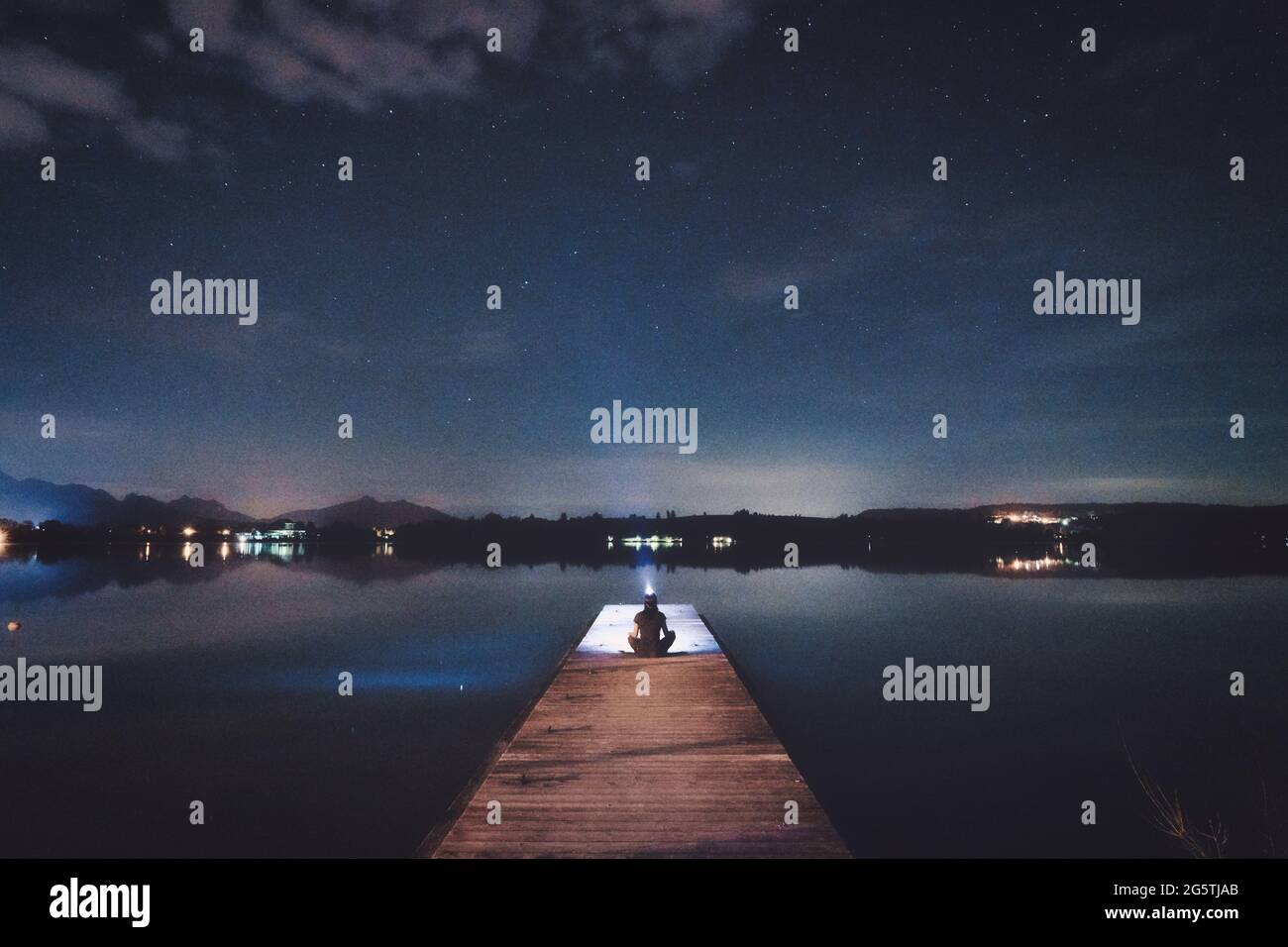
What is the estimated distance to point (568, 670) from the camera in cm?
1241

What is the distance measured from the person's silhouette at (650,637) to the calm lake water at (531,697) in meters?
1.94

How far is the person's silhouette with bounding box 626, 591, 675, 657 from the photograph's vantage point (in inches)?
537

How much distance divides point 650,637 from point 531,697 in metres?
3.09

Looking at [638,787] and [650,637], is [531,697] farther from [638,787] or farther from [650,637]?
[638,787]

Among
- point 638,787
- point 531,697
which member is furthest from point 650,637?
point 638,787

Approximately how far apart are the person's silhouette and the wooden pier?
2.57m

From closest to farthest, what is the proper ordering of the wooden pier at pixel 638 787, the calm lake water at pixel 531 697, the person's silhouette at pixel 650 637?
the wooden pier at pixel 638 787 → the calm lake water at pixel 531 697 → the person's silhouette at pixel 650 637

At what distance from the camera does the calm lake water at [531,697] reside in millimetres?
10258

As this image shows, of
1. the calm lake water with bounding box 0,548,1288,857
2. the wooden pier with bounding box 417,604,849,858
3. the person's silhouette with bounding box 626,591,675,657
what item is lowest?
the calm lake water with bounding box 0,548,1288,857

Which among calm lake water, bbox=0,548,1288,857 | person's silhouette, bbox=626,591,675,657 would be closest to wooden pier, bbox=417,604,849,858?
person's silhouette, bbox=626,591,675,657

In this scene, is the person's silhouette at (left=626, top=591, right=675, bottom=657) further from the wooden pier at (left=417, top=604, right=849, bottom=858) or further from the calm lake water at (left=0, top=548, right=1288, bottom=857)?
the wooden pier at (left=417, top=604, right=849, bottom=858)

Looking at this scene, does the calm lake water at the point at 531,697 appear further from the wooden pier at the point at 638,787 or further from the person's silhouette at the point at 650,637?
the wooden pier at the point at 638,787

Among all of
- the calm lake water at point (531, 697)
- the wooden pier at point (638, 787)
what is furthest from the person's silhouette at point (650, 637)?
→ the wooden pier at point (638, 787)
